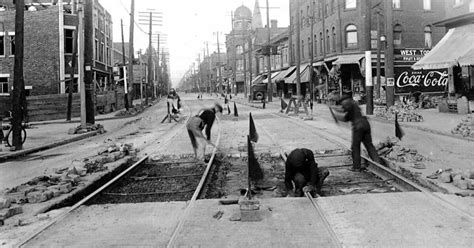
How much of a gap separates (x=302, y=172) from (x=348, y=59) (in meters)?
32.5

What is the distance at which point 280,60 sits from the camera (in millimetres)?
62938

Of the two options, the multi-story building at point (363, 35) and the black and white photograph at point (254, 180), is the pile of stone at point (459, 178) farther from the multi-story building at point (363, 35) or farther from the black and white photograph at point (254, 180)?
the multi-story building at point (363, 35)

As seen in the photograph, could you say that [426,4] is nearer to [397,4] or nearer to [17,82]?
[397,4]

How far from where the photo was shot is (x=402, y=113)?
21.0 meters

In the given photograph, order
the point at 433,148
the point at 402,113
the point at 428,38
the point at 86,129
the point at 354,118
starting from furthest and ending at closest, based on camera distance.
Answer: the point at 428,38 → the point at 402,113 → the point at 86,129 → the point at 433,148 → the point at 354,118

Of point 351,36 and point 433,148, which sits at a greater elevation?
point 351,36

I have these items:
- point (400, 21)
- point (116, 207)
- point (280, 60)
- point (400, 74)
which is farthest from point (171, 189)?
point (280, 60)

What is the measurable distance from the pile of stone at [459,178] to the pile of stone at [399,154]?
4.00 ft

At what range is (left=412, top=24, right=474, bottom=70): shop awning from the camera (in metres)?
20.9

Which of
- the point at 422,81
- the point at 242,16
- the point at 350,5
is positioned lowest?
the point at 422,81

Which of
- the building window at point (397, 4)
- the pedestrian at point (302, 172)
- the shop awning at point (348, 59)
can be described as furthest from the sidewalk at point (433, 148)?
the building window at point (397, 4)

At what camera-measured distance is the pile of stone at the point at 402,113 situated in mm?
20347

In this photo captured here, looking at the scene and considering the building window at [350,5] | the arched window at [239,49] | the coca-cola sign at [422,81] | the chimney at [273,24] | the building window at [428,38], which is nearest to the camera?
the coca-cola sign at [422,81]

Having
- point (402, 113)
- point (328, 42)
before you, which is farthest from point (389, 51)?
point (328, 42)
